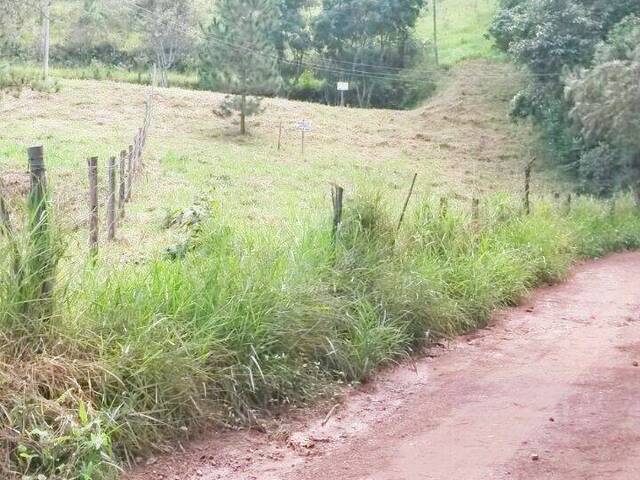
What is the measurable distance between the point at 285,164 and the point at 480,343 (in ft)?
63.6

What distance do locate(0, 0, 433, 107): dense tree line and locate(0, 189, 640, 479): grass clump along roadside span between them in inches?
1504

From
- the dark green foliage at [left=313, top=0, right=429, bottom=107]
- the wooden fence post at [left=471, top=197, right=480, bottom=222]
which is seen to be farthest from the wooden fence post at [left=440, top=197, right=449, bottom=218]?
the dark green foliage at [left=313, top=0, right=429, bottom=107]

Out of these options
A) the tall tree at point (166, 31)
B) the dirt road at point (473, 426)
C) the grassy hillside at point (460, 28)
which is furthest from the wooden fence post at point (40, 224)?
the grassy hillside at point (460, 28)

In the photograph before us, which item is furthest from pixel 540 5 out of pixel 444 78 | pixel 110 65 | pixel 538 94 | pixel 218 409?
pixel 218 409

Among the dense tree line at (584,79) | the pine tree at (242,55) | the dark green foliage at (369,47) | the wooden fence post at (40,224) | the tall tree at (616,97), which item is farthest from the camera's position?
the dark green foliage at (369,47)

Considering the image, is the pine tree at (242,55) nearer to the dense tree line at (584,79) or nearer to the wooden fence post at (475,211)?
the dense tree line at (584,79)

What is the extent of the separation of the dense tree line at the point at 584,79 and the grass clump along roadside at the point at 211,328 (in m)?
14.0

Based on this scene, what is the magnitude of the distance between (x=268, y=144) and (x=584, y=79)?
1282cm

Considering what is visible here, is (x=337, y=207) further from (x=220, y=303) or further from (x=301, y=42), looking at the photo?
(x=301, y=42)

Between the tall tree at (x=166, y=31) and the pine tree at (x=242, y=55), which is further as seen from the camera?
the tall tree at (x=166, y=31)

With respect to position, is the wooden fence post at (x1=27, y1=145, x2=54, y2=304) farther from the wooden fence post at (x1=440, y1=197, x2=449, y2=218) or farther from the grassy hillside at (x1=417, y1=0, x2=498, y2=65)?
the grassy hillside at (x1=417, y1=0, x2=498, y2=65)

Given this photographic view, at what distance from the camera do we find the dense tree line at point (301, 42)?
46.2 m

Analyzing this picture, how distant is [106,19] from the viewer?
48000 mm

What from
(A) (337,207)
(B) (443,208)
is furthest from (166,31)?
(A) (337,207)
